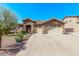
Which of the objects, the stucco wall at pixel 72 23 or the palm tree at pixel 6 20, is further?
the stucco wall at pixel 72 23

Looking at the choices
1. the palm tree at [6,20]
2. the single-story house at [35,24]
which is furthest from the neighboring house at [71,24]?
the palm tree at [6,20]

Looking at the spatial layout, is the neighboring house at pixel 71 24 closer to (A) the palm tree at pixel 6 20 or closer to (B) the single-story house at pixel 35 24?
(B) the single-story house at pixel 35 24

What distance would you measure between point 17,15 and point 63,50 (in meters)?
2.02

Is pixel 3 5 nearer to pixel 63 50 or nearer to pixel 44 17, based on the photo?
pixel 44 17

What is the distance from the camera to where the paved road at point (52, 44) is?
611 cm

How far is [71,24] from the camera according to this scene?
6945 millimetres

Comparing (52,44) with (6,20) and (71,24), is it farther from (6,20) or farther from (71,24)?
(6,20)

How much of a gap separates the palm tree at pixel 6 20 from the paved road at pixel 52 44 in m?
0.88

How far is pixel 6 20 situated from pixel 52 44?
1.91 m

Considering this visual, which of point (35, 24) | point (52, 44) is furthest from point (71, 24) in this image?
point (35, 24)

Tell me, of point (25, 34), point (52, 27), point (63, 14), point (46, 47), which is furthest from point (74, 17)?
point (25, 34)

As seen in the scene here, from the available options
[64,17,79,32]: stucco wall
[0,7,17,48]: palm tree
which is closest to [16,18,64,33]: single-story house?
[64,17,79,32]: stucco wall

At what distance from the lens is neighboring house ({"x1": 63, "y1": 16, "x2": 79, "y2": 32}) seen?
6.73m

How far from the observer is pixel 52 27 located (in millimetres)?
7172
